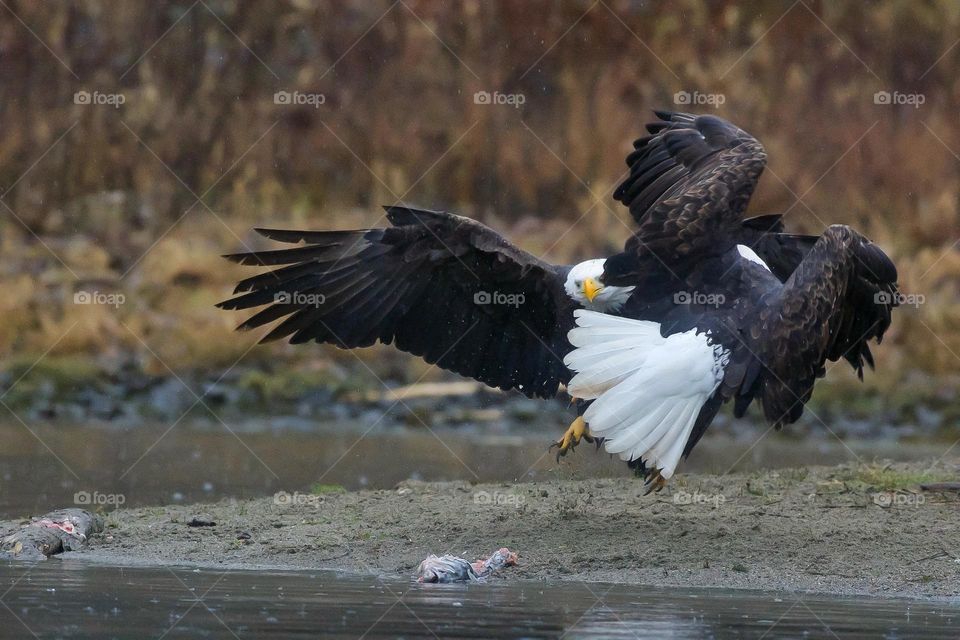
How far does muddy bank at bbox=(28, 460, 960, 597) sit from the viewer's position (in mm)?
7355

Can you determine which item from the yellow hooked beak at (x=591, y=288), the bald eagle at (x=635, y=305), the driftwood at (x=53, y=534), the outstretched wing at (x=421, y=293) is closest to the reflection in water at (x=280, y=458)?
the driftwood at (x=53, y=534)

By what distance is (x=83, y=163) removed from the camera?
20.3 m

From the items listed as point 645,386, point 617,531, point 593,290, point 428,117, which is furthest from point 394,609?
point 428,117

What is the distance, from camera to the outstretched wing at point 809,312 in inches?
295

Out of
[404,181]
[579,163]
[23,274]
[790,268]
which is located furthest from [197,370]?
[790,268]

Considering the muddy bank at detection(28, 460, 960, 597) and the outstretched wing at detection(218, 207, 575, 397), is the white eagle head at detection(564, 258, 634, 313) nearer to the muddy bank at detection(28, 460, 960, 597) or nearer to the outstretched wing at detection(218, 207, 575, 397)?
the outstretched wing at detection(218, 207, 575, 397)

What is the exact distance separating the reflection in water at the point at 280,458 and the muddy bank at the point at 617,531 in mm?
1008

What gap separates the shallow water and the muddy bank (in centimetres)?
36

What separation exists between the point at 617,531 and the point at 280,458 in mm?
5003

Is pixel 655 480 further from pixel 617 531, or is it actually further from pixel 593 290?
pixel 593 290

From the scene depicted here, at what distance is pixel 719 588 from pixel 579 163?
1351cm

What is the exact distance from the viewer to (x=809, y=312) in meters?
7.47

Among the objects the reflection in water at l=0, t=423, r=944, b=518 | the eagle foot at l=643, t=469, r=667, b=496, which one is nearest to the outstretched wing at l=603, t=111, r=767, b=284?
the eagle foot at l=643, t=469, r=667, b=496

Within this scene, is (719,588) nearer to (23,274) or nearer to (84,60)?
(23,274)
